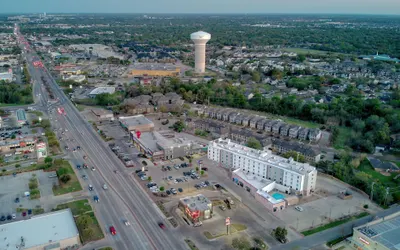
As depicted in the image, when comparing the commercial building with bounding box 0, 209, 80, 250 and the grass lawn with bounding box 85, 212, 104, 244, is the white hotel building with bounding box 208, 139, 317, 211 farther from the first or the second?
the commercial building with bounding box 0, 209, 80, 250

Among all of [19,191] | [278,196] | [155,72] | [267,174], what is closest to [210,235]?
[278,196]

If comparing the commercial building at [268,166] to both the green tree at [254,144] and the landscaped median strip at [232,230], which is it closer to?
the green tree at [254,144]

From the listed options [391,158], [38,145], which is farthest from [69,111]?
[391,158]

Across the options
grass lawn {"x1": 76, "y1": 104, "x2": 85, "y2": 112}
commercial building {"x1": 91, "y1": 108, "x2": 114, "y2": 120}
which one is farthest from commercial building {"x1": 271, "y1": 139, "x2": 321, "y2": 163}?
grass lawn {"x1": 76, "y1": 104, "x2": 85, "y2": 112}

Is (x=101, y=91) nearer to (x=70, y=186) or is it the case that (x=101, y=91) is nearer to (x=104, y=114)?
(x=104, y=114)

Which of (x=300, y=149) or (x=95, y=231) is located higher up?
(x=300, y=149)
